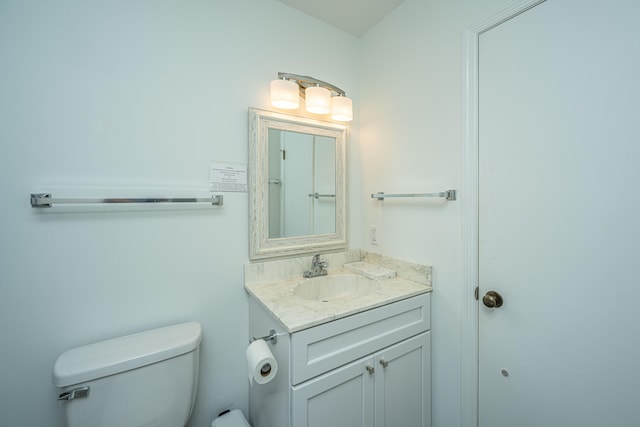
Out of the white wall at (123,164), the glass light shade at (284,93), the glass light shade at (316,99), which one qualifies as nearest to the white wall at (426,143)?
the glass light shade at (316,99)

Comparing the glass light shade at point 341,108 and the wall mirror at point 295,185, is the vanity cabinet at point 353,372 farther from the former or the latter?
the glass light shade at point 341,108

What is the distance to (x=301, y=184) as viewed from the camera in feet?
4.80

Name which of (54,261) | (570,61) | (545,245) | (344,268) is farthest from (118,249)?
(570,61)

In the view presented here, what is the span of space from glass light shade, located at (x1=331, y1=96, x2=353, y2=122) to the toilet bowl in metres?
1.61

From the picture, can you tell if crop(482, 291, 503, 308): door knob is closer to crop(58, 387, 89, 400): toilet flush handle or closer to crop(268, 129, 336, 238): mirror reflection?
crop(268, 129, 336, 238): mirror reflection

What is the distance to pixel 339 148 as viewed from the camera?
157 cm

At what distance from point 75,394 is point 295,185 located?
1.18m

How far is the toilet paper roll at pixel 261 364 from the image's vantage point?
2.73 ft

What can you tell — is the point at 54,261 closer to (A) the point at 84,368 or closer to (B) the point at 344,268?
(A) the point at 84,368

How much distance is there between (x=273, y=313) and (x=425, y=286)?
0.77 metres

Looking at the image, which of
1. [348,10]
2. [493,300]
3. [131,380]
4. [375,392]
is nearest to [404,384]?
[375,392]

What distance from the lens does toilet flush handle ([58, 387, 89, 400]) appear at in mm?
789

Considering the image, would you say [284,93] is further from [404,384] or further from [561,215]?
[404,384]

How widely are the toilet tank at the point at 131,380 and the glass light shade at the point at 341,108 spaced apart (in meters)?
1.30
